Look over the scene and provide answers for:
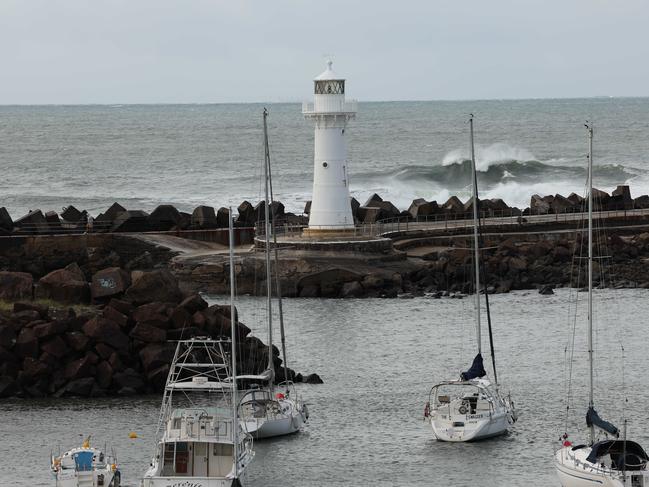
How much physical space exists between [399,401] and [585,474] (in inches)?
304

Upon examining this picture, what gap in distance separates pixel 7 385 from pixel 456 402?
27.7ft

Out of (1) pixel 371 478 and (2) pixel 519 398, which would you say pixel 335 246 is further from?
(1) pixel 371 478

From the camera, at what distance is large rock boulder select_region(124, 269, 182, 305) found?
107 ft

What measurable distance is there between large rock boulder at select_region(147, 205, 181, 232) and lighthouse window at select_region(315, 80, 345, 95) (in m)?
8.00

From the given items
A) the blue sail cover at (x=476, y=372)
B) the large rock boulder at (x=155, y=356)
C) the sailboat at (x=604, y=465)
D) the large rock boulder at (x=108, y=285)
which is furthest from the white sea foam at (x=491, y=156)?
the sailboat at (x=604, y=465)

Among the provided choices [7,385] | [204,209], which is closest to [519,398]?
[7,385]

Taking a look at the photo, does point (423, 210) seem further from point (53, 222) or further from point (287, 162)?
point (287, 162)

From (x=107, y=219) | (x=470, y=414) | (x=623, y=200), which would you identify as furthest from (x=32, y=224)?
(x=470, y=414)

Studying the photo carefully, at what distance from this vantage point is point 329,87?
43.1m

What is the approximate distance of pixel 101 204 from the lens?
7381 cm

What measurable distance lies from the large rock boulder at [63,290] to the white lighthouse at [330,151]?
37.4 ft

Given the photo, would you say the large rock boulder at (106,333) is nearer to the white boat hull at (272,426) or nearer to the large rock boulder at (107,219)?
the white boat hull at (272,426)

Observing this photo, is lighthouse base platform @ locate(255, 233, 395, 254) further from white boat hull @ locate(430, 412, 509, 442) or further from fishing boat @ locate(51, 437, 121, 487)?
fishing boat @ locate(51, 437, 121, 487)

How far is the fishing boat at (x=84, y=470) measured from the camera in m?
22.5
